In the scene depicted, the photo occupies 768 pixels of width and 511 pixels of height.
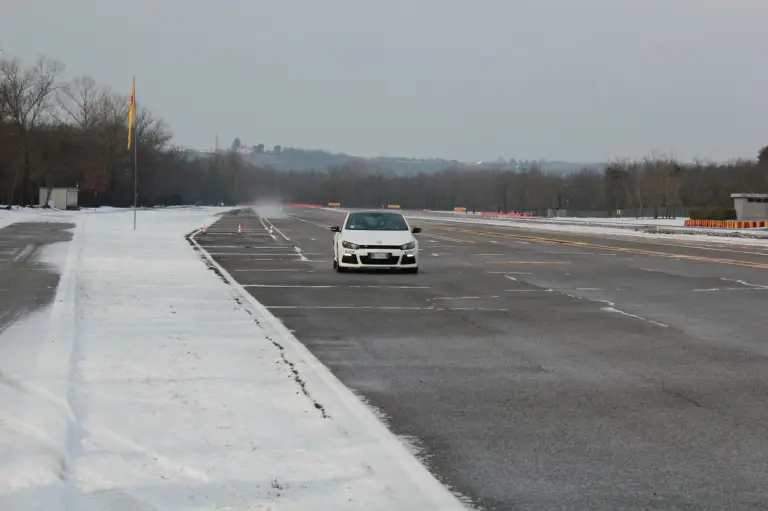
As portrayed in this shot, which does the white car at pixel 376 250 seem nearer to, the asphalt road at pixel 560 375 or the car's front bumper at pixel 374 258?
the car's front bumper at pixel 374 258

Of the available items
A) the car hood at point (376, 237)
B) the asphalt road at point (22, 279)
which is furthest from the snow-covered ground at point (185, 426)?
the car hood at point (376, 237)

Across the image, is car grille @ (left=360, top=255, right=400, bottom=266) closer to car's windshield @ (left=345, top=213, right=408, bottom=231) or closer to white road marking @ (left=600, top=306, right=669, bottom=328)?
car's windshield @ (left=345, top=213, right=408, bottom=231)

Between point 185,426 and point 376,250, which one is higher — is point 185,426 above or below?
below

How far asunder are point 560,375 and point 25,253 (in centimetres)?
2159

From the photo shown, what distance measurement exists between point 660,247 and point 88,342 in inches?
1160

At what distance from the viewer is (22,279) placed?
61.4 ft

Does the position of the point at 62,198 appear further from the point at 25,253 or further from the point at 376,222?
Answer: the point at 376,222

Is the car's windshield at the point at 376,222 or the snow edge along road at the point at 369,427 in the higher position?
the car's windshield at the point at 376,222

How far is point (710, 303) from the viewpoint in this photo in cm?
1602

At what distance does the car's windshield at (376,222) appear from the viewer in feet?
75.9

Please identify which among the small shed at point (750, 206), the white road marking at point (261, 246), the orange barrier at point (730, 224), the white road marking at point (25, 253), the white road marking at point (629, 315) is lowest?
the white road marking at point (25, 253)

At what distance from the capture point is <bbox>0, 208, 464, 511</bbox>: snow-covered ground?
16.8 ft

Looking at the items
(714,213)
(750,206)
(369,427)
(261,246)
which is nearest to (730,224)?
(750,206)

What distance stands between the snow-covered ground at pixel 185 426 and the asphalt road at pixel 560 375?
1.45ft
